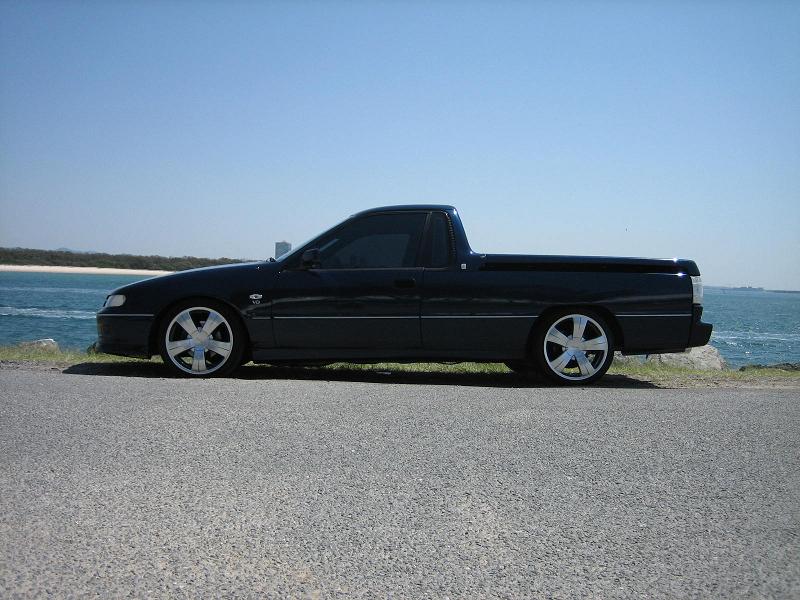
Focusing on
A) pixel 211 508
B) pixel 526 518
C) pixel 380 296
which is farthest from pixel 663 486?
pixel 380 296

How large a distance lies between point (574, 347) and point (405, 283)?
1.81 meters

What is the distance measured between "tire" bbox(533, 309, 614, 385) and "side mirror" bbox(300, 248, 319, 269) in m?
2.35

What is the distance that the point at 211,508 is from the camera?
335 cm

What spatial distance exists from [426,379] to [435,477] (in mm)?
4271

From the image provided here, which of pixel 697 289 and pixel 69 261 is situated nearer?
pixel 697 289

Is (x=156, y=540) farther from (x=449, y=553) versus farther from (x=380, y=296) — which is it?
(x=380, y=296)

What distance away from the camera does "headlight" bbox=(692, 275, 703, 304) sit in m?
7.79

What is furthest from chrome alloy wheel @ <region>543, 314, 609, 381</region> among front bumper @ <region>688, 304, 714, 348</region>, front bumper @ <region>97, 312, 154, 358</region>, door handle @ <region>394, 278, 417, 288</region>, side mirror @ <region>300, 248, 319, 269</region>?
front bumper @ <region>97, 312, 154, 358</region>

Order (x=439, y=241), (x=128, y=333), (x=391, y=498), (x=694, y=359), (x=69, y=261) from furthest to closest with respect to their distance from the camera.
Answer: (x=69, y=261)
(x=694, y=359)
(x=439, y=241)
(x=128, y=333)
(x=391, y=498)

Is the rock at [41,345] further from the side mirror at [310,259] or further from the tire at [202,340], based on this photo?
the side mirror at [310,259]

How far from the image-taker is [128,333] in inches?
304

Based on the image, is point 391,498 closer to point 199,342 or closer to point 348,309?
point 348,309

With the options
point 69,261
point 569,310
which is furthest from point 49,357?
point 69,261

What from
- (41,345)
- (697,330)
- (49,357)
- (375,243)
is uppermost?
(375,243)
